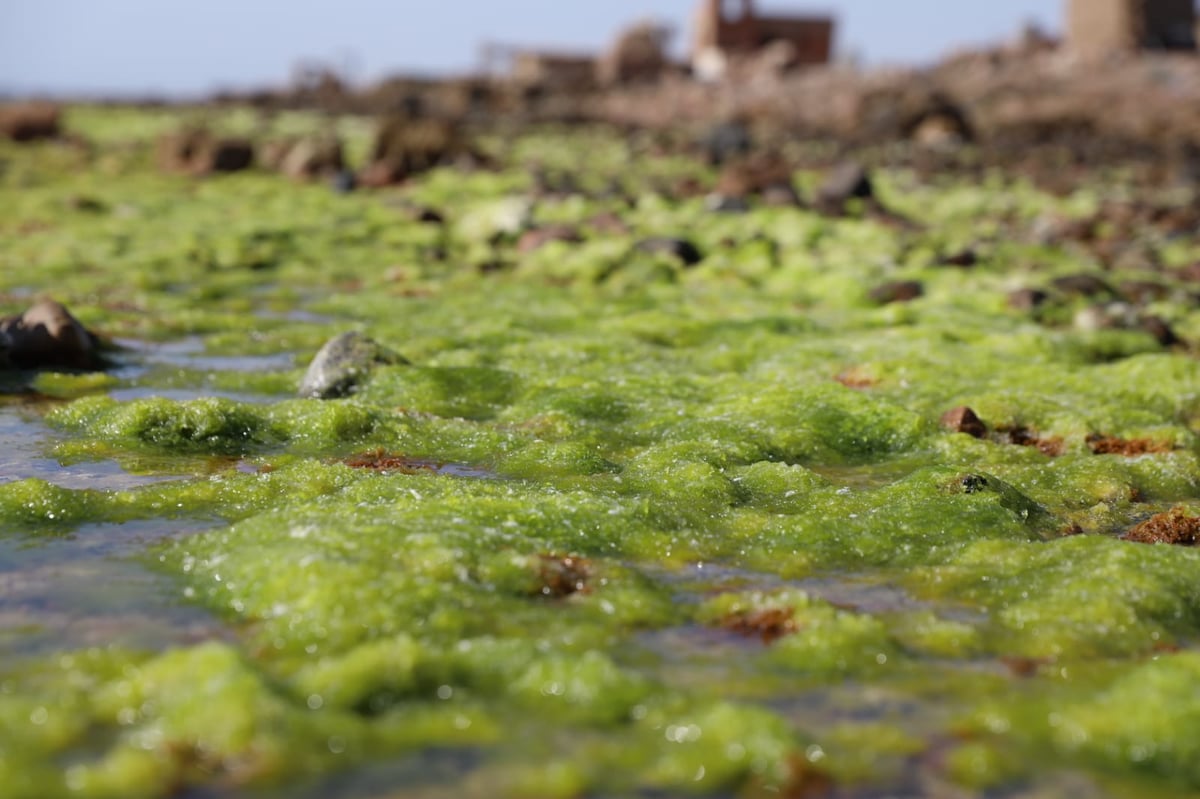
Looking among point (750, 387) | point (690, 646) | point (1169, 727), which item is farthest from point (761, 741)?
point (750, 387)

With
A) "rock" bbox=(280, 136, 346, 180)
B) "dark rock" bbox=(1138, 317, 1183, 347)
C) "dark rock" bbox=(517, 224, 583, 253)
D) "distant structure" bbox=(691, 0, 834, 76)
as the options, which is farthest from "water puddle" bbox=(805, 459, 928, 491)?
"distant structure" bbox=(691, 0, 834, 76)

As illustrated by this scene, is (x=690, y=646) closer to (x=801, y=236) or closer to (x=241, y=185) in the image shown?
(x=801, y=236)

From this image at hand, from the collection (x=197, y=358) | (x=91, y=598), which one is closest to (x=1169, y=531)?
(x=91, y=598)

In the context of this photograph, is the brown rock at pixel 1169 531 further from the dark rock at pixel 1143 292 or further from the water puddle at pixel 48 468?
the dark rock at pixel 1143 292

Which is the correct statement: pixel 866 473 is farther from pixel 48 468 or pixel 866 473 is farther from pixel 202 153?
pixel 202 153

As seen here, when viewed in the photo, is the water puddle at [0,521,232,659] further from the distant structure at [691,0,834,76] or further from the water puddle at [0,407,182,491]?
the distant structure at [691,0,834,76]
